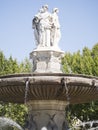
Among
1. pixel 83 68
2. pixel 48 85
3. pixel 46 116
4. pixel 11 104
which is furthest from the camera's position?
pixel 83 68

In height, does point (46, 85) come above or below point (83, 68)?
above

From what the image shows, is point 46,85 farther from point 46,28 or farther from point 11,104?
point 11,104

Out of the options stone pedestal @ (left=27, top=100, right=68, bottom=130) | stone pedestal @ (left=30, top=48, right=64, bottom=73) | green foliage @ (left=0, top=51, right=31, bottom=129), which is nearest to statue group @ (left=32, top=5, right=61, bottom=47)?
stone pedestal @ (left=30, top=48, right=64, bottom=73)

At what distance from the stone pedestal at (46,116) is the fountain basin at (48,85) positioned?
362 millimetres

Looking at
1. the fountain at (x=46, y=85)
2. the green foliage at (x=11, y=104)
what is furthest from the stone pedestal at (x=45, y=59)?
the green foliage at (x=11, y=104)

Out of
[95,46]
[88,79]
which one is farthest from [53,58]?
[95,46]

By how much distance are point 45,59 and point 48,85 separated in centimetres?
243

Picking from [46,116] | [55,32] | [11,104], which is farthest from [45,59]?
[11,104]

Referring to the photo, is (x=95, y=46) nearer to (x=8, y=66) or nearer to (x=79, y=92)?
(x=8, y=66)

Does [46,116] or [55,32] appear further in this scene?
[55,32]

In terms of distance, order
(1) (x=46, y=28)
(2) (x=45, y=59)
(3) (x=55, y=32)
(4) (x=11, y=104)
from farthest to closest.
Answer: (4) (x=11, y=104)
(3) (x=55, y=32)
(1) (x=46, y=28)
(2) (x=45, y=59)

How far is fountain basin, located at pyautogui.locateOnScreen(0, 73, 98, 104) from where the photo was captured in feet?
36.7

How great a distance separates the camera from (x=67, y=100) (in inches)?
530

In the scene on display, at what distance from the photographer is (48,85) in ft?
37.0
